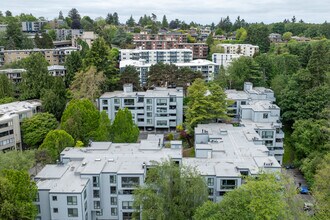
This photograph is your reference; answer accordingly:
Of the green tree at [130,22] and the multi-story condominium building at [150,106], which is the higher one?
the green tree at [130,22]

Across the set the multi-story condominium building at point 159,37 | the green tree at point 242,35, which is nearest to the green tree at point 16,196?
the multi-story condominium building at point 159,37

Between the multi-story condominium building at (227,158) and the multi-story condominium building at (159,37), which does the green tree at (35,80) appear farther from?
the multi-story condominium building at (159,37)

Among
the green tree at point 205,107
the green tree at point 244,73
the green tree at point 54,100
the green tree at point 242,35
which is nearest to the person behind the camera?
the green tree at point 205,107

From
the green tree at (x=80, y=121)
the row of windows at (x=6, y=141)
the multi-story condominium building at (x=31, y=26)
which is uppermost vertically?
the multi-story condominium building at (x=31, y=26)

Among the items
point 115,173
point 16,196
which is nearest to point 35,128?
point 115,173

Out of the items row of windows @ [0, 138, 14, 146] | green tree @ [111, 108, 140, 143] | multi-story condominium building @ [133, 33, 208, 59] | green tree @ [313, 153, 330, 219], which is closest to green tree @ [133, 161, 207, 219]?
green tree @ [313, 153, 330, 219]

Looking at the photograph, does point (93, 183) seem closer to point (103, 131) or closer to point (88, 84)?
point (103, 131)

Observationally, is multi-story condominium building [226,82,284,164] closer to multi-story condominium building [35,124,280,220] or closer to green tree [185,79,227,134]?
green tree [185,79,227,134]
